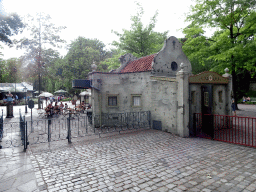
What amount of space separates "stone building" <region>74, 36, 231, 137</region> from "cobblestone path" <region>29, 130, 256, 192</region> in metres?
2.00

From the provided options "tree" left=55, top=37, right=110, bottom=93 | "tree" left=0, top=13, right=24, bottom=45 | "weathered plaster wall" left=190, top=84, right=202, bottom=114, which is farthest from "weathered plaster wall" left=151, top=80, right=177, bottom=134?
"tree" left=55, top=37, right=110, bottom=93

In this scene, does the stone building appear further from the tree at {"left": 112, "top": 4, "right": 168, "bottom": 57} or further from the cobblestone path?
the tree at {"left": 112, "top": 4, "right": 168, "bottom": 57}

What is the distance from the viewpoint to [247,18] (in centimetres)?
1545

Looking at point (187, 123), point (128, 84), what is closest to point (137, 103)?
point (128, 84)

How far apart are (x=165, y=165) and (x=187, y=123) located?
4084 millimetres

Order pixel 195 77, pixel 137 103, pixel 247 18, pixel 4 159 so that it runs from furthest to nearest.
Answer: pixel 247 18
pixel 137 103
pixel 195 77
pixel 4 159

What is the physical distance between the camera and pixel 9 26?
1709 centimetres

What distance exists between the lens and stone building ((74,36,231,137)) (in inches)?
363

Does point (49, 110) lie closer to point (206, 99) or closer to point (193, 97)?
point (193, 97)

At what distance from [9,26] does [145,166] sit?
19.6m

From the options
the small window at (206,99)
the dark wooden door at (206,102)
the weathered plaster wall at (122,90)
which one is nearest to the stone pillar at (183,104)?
the dark wooden door at (206,102)

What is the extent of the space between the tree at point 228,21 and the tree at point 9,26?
59.7ft

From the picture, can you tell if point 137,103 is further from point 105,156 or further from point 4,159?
point 4,159

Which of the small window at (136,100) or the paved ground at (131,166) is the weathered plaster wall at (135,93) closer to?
the small window at (136,100)
